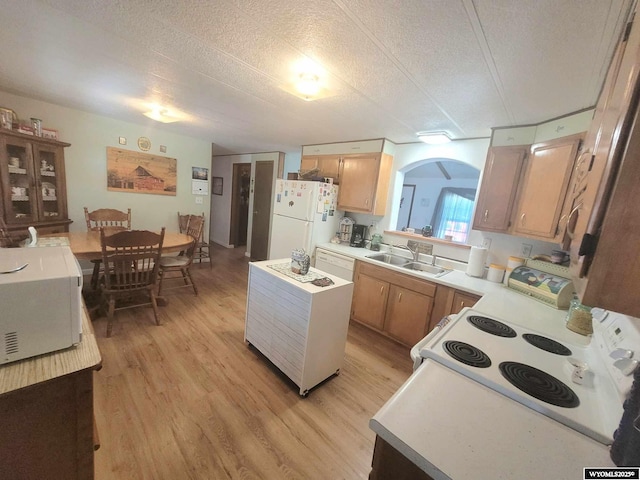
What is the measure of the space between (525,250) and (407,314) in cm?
127

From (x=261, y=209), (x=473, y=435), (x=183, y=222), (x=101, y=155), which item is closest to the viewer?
(x=473, y=435)

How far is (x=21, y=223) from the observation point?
274 centimetres

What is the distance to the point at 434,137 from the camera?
267 centimetres

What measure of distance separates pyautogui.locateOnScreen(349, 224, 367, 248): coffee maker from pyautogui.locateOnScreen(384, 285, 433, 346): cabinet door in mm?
971

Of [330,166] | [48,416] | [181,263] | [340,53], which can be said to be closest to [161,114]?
[181,263]

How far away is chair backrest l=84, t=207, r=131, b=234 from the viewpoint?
3.15 meters

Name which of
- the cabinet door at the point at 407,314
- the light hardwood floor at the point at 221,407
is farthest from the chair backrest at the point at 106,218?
the cabinet door at the point at 407,314

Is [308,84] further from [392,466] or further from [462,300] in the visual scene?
[462,300]

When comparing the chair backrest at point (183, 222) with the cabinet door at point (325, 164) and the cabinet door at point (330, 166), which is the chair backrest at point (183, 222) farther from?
A: the cabinet door at point (330, 166)

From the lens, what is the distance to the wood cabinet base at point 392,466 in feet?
2.26

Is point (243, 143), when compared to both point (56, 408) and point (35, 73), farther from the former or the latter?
point (56, 408)

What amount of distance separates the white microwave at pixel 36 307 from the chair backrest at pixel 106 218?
2.71m

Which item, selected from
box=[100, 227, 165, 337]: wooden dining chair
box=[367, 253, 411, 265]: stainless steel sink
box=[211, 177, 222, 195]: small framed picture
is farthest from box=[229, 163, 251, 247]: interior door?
box=[367, 253, 411, 265]: stainless steel sink

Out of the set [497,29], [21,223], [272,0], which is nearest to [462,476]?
[497,29]
